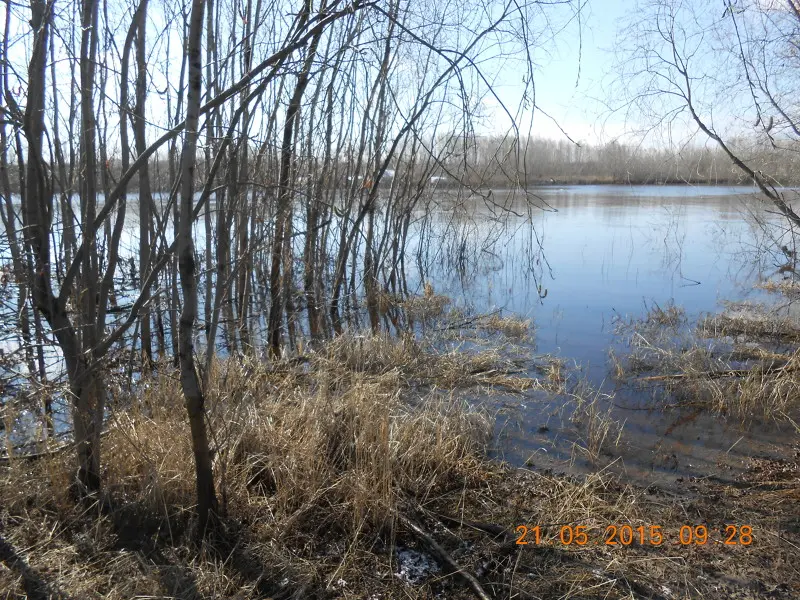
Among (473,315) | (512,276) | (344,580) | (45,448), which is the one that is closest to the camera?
(344,580)

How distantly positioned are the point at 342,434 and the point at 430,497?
58cm

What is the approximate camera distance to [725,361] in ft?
18.1

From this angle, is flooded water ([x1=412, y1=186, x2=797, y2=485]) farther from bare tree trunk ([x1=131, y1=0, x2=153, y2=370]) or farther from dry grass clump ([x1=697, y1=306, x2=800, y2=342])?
bare tree trunk ([x1=131, y1=0, x2=153, y2=370])

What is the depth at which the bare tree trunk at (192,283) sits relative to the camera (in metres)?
2.12

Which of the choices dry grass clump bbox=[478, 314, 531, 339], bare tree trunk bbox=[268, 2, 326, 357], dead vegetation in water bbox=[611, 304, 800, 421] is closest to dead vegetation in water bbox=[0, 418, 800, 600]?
dead vegetation in water bbox=[611, 304, 800, 421]

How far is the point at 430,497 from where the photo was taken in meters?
3.12

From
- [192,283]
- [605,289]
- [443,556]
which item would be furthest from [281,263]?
[605,289]

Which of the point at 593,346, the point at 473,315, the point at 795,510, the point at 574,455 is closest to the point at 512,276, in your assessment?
the point at 473,315

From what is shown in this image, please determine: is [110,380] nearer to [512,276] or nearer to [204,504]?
[204,504]

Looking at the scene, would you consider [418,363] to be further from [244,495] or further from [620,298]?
[620,298]

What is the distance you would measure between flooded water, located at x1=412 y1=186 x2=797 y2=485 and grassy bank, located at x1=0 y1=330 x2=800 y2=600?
0.34 m
